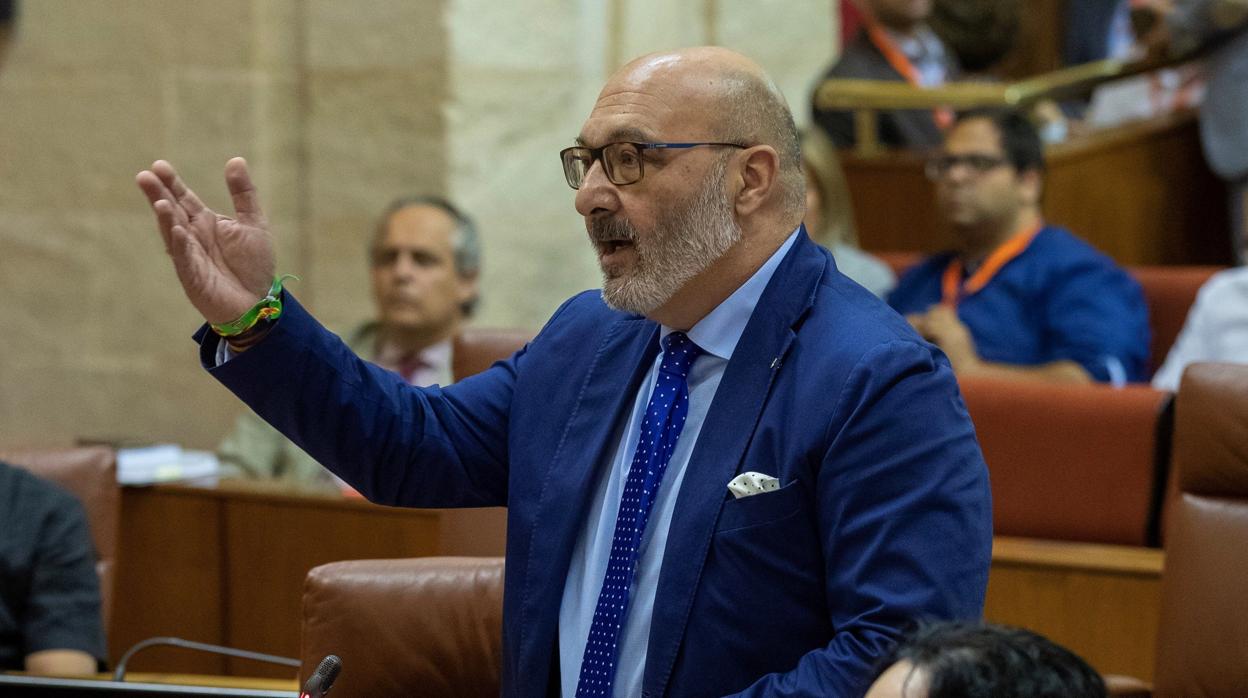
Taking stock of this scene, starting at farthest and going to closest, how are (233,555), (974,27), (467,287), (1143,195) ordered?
(974,27)
(1143,195)
(467,287)
(233,555)

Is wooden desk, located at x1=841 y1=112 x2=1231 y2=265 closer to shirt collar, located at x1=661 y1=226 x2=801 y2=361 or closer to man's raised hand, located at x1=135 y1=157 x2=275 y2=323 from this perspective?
shirt collar, located at x1=661 y1=226 x2=801 y2=361

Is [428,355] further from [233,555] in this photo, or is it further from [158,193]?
[158,193]

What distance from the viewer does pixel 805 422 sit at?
5.62ft

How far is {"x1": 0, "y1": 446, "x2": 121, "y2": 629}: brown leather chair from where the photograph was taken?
3018mm

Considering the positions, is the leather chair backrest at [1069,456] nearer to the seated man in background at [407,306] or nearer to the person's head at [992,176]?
the person's head at [992,176]

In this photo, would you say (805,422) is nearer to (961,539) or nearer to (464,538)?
(961,539)

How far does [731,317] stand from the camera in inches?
73.7

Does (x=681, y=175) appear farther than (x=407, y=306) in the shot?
No

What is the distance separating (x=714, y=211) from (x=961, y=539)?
456 millimetres

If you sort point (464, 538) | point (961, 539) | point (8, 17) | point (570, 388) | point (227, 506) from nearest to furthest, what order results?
point (961, 539) → point (570, 388) → point (464, 538) → point (227, 506) → point (8, 17)

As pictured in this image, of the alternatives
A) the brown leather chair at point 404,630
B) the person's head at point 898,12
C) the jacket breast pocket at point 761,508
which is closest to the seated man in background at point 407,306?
the brown leather chair at point 404,630

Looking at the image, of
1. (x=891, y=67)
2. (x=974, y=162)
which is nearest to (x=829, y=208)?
(x=974, y=162)

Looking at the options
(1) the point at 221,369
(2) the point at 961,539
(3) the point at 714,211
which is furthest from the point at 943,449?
(1) the point at 221,369

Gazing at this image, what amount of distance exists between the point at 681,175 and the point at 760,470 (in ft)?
1.12
